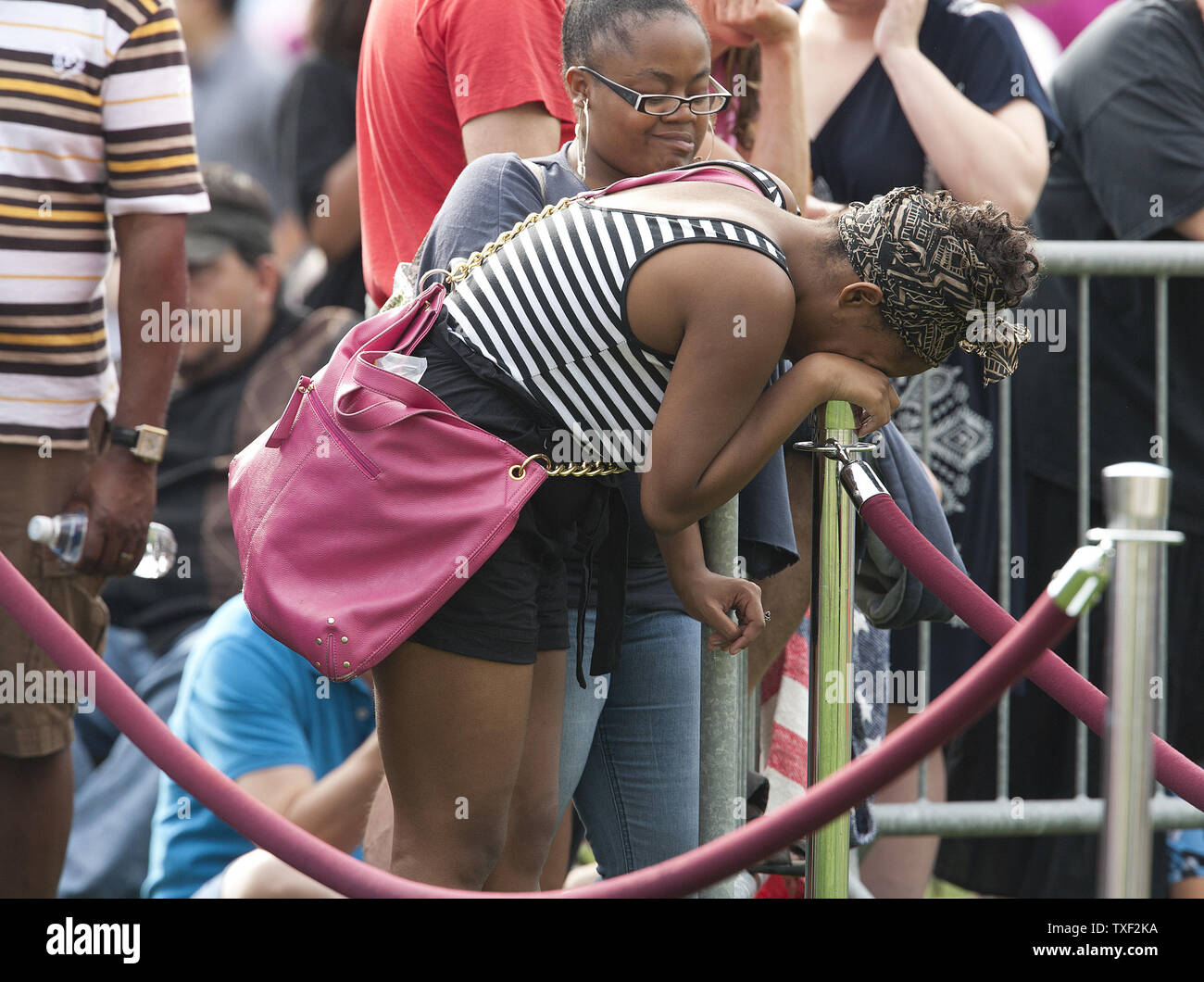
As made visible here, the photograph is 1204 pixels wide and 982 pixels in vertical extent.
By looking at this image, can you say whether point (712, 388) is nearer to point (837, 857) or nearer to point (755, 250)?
point (755, 250)

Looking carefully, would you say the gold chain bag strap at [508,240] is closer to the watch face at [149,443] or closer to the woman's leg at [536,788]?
the woman's leg at [536,788]

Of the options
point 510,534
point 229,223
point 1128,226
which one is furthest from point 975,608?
point 229,223

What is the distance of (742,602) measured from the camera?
2.54 meters

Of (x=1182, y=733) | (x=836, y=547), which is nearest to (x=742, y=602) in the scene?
(x=836, y=547)

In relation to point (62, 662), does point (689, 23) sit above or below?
above

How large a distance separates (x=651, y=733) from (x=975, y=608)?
0.60m

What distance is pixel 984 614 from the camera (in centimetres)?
246

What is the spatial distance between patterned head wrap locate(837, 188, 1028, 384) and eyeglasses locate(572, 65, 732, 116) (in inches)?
14.1

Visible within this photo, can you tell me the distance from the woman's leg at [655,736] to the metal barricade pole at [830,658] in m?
0.24

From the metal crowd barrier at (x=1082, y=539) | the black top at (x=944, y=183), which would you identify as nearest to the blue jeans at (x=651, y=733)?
the metal crowd barrier at (x=1082, y=539)

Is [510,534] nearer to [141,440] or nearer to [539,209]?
[539,209]

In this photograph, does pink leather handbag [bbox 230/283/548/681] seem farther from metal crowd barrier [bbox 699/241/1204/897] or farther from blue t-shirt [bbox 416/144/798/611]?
metal crowd barrier [bbox 699/241/1204/897]

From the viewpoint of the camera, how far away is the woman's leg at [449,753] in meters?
2.25

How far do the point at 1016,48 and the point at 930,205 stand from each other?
1786 mm
